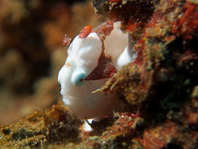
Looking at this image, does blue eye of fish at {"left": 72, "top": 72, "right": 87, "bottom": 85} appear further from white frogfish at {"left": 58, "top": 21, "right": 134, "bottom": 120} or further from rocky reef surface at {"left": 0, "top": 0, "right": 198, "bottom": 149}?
rocky reef surface at {"left": 0, "top": 0, "right": 198, "bottom": 149}

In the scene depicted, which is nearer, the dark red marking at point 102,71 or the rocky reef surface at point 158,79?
the rocky reef surface at point 158,79

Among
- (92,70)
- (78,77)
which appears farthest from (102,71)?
(78,77)

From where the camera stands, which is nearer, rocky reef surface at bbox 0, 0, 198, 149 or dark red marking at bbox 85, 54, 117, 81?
rocky reef surface at bbox 0, 0, 198, 149

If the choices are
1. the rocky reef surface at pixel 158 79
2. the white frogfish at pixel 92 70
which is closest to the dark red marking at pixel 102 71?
the white frogfish at pixel 92 70

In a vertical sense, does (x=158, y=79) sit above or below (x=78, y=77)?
below

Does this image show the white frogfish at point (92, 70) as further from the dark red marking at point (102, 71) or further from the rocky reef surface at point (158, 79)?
the rocky reef surface at point (158, 79)

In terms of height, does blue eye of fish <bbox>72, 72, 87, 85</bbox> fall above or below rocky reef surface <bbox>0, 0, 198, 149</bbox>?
above

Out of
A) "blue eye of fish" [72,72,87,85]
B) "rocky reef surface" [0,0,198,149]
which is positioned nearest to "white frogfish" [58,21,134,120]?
"blue eye of fish" [72,72,87,85]

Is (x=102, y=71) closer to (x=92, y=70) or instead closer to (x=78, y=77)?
(x=92, y=70)
